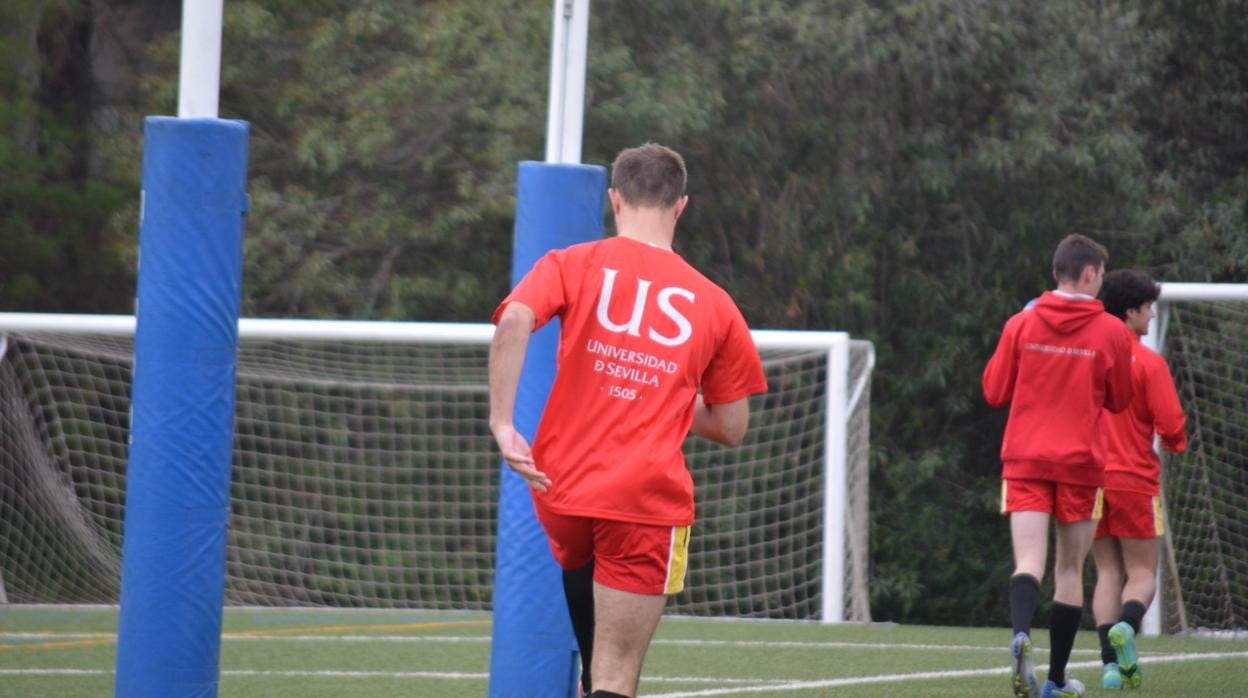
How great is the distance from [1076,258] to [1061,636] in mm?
1410

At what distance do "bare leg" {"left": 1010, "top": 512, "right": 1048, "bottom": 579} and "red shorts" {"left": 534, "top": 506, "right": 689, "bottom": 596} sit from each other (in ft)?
7.92

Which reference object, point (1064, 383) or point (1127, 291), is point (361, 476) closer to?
point (1127, 291)

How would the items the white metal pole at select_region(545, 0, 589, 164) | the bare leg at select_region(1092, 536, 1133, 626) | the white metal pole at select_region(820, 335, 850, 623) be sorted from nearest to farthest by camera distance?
the white metal pole at select_region(545, 0, 589, 164) → the bare leg at select_region(1092, 536, 1133, 626) → the white metal pole at select_region(820, 335, 850, 623)

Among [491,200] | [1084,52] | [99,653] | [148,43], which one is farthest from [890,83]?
[99,653]

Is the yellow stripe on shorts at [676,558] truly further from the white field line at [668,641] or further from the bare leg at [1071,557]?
the white field line at [668,641]

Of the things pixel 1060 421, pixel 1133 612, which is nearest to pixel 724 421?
pixel 1060 421

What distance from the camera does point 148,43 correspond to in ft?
59.4

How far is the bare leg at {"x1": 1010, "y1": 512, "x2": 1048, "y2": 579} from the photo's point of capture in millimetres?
6270

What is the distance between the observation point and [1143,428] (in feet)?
23.6

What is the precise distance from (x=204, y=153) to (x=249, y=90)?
12.2 metres

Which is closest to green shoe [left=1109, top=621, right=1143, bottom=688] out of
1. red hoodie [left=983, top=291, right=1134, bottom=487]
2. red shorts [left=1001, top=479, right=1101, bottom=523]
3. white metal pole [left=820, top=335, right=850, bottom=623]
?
red shorts [left=1001, top=479, right=1101, bottom=523]

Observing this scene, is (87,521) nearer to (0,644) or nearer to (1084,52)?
(0,644)

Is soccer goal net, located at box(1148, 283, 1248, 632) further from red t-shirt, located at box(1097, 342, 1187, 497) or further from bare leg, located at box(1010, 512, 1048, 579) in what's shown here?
bare leg, located at box(1010, 512, 1048, 579)

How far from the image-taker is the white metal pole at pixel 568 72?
5457 millimetres
